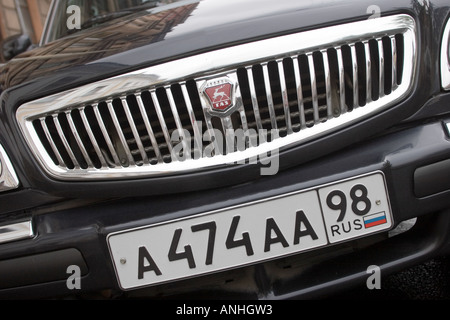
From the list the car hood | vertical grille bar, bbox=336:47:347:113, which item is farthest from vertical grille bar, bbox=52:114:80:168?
vertical grille bar, bbox=336:47:347:113

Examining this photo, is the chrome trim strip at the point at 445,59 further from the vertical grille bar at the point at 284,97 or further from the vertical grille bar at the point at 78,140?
the vertical grille bar at the point at 78,140

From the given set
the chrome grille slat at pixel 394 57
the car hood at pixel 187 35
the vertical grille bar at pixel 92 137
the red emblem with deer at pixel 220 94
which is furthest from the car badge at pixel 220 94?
the chrome grille slat at pixel 394 57

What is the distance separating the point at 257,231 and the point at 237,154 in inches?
9.6

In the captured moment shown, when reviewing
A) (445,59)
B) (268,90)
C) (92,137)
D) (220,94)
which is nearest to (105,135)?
(92,137)

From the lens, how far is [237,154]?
72.2 inches

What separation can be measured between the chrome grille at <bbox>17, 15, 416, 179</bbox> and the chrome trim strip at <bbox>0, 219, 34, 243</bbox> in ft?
0.62

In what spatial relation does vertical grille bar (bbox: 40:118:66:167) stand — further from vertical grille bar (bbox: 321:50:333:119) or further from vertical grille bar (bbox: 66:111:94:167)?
vertical grille bar (bbox: 321:50:333:119)

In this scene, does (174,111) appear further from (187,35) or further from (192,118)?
(187,35)

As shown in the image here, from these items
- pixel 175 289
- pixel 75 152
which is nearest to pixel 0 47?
pixel 75 152

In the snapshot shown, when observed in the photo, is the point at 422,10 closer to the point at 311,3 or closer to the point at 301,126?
the point at 311,3

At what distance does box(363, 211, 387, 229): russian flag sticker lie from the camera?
5.93ft

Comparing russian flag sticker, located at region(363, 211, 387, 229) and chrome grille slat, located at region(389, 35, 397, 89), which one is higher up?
chrome grille slat, located at region(389, 35, 397, 89)

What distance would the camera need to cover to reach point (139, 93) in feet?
5.90

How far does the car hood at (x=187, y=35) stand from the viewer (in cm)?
178
